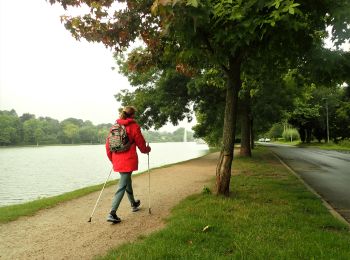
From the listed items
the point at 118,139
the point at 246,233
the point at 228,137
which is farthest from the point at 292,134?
the point at 246,233

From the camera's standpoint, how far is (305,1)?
7.05 metres

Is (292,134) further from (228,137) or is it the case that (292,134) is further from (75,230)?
(75,230)

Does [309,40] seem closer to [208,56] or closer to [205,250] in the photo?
[208,56]

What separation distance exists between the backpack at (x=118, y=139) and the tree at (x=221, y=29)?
187cm

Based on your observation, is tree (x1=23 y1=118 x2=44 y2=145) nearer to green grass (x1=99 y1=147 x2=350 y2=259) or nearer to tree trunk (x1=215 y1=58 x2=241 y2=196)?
tree trunk (x1=215 y1=58 x2=241 y2=196)

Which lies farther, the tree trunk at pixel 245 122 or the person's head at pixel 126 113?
the tree trunk at pixel 245 122

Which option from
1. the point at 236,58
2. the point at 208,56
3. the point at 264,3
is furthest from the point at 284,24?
the point at 236,58

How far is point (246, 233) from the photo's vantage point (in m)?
5.80

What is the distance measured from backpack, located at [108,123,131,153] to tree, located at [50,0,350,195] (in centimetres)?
187

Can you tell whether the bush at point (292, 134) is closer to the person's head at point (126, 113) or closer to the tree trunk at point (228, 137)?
the tree trunk at point (228, 137)

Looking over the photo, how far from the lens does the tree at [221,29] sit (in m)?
5.55

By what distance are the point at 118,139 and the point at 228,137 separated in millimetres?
3087

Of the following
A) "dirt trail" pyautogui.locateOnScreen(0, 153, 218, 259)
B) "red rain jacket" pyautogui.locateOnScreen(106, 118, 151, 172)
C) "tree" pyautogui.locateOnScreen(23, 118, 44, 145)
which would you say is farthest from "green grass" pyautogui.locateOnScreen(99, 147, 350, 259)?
"tree" pyautogui.locateOnScreen(23, 118, 44, 145)

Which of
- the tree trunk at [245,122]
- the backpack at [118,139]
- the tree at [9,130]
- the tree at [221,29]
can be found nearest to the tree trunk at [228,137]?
the tree at [221,29]
